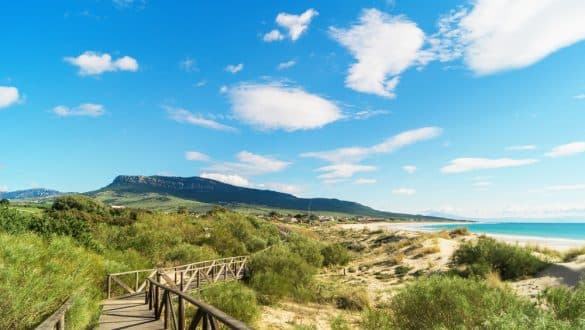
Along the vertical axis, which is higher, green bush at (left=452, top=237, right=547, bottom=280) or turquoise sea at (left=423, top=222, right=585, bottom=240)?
green bush at (left=452, top=237, right=547, bottom=280)

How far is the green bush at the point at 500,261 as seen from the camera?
18.1 metres

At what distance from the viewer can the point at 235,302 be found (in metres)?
13.1

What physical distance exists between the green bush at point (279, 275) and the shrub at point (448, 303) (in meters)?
8.65

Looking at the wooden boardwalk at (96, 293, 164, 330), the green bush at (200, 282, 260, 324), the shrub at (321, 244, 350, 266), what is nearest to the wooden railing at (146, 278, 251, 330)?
Result: the wooden boardwalk at (96, 293, 164, 330)

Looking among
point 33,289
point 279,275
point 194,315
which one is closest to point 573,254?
point 279,275

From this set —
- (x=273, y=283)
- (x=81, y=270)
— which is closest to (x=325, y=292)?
(x=273, y=283)

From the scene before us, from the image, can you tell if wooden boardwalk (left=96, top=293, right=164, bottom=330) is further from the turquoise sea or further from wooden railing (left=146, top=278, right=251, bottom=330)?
the turquoise sea

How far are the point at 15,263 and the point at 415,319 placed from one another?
32.0 ft

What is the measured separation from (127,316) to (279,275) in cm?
969

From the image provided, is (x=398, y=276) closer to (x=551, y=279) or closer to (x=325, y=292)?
(x=325, y=292)

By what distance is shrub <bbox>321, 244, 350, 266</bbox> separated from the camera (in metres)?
30.9

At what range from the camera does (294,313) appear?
15.5 m

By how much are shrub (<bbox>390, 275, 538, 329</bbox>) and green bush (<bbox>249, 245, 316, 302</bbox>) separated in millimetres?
8650

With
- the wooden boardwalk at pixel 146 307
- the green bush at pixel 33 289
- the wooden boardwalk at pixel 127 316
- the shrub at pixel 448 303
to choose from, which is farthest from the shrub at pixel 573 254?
the green bush at pixel 33 289
